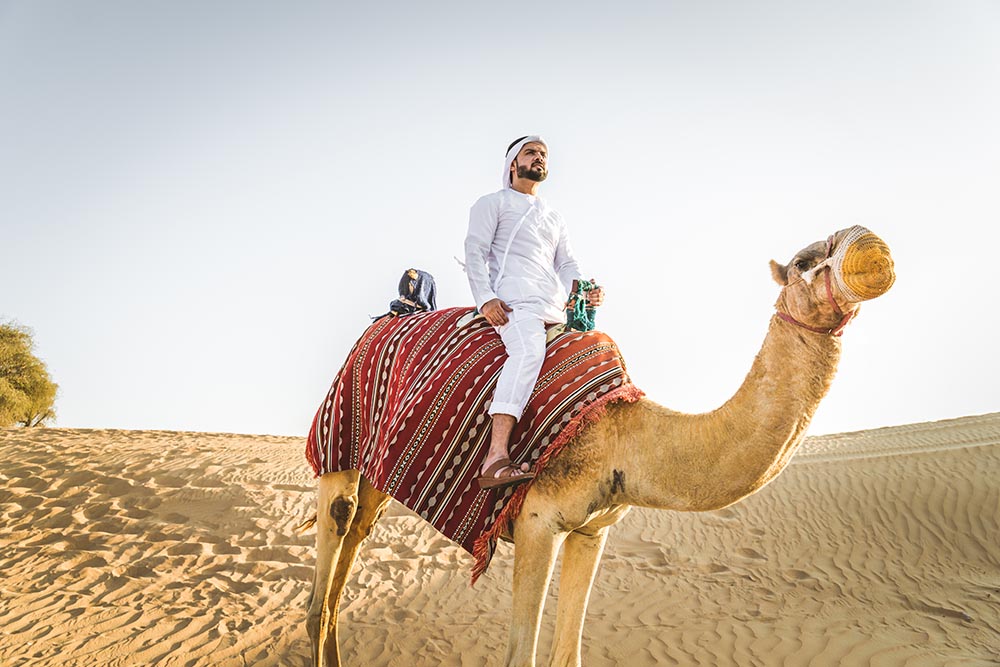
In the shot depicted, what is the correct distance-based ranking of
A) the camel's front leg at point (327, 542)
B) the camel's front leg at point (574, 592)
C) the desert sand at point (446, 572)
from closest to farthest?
the camel's front leg at point (574, 592)
the camel's front leg at point (327, 542)
the desert sand at point (446, 572)

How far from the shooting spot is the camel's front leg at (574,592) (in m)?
3.89

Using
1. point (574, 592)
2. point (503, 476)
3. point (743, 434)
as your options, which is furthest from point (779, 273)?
point (574, 592)

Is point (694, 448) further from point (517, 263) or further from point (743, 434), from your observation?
point (517, 263)

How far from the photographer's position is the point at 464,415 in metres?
3.93

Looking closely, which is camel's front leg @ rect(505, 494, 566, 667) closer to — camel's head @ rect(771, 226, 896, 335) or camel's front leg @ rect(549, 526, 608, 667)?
camel's front leg @ rect(549, 526, 608, 667)

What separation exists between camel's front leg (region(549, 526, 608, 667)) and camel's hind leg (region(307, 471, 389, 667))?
1.57 meters

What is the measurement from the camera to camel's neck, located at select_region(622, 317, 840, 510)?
3.01 m

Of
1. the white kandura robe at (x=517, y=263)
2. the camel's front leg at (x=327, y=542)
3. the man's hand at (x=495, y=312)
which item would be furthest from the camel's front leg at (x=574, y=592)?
the camel's front leg at (x=327, y=542)

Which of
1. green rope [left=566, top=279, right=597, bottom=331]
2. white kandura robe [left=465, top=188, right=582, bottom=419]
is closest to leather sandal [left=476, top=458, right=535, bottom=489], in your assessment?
white kandura robe [left=465, top=188, right=582, bottom=419]

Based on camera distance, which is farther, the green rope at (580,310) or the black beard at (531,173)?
the black beard at (531,173)

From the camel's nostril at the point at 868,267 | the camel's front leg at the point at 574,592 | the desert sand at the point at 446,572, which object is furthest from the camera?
the desert sand at the point at 446,572

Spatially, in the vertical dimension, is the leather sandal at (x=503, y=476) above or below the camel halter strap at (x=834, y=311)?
below

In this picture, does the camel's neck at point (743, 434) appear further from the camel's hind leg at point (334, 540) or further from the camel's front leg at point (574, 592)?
the camel's hind leg at point (334, 540)

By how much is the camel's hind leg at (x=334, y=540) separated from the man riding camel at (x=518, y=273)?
1.70m
